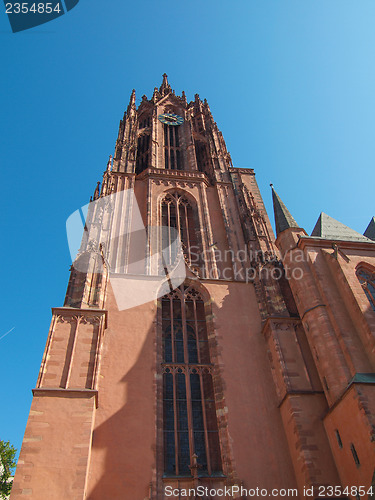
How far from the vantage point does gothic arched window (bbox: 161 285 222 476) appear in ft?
38.7

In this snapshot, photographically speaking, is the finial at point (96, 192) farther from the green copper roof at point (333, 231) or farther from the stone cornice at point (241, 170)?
the green copper roof at point (333, 231)

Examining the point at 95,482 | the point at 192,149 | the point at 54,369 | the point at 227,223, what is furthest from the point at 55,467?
the point at 192,149

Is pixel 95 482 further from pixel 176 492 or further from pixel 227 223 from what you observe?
pixel 227 223

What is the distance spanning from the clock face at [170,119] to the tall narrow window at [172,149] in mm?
416

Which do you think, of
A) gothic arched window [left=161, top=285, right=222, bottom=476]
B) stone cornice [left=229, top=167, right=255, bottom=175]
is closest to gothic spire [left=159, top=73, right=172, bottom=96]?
stone cornice [left=229, top=167, right=255, bottom=175]

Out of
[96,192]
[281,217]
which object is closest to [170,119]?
[96,192]

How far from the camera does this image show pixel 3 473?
20734 millimetres

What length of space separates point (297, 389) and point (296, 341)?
1750 mm

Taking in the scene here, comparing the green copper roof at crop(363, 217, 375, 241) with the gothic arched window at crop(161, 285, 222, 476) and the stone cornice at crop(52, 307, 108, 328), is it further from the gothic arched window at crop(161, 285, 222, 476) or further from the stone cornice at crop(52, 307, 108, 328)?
the stone cornice at crop(52, 307, 108, 328)

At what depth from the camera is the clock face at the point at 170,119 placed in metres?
29.1

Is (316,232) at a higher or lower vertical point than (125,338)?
higher

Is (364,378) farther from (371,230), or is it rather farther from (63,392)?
(371,230)

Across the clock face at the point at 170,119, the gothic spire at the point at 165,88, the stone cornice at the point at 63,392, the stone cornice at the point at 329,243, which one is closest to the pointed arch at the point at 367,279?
the stone cornice at the point at 329,243

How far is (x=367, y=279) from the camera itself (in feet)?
47.9
